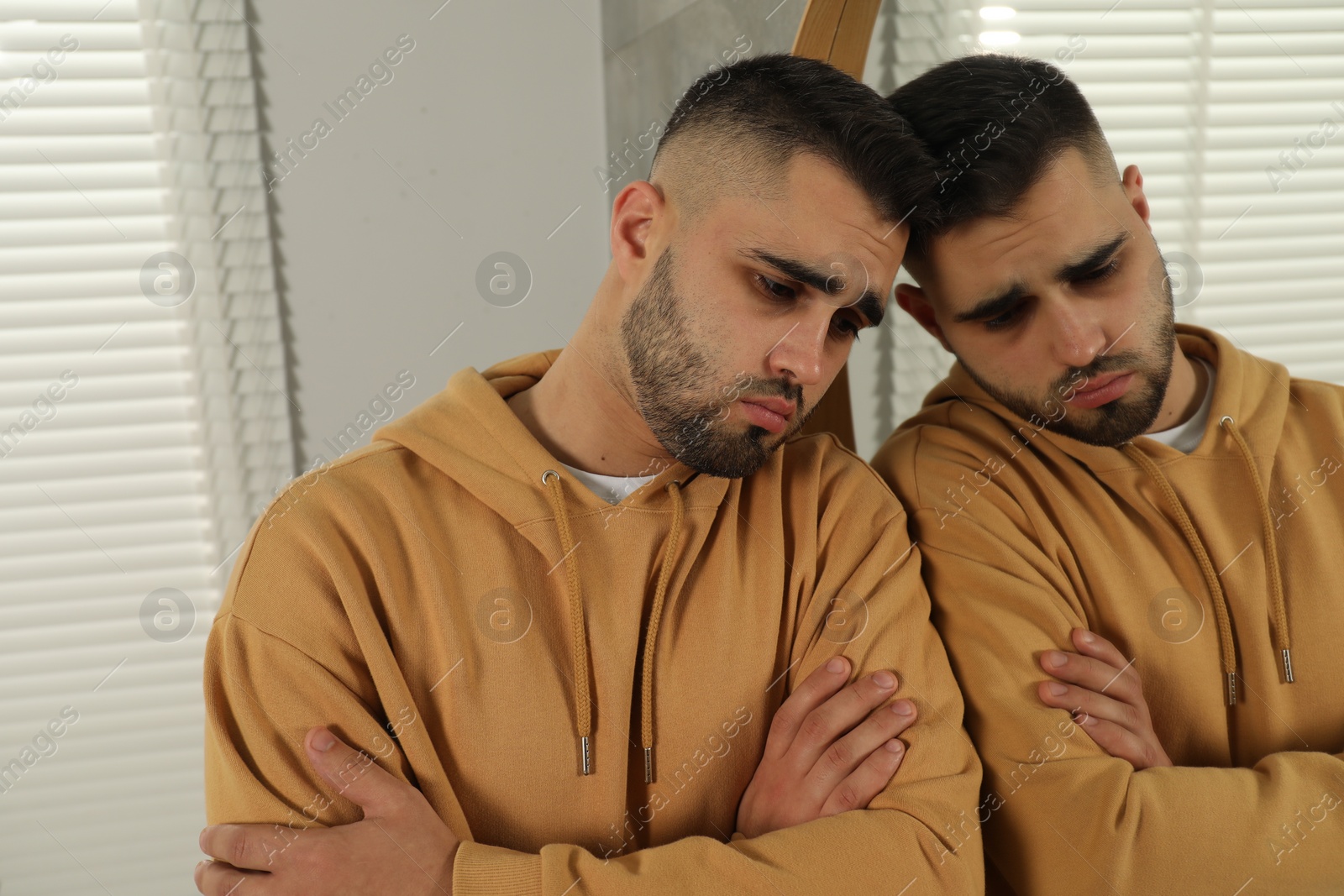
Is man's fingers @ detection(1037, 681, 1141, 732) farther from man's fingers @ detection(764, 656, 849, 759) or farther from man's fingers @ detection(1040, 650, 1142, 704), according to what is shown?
man's fingers @ detection(764, 656, 849, 759)

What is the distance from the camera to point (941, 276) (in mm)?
1243

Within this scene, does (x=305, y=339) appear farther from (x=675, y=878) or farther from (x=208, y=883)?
(x=675, y=878)

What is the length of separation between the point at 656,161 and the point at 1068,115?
533 millimetres

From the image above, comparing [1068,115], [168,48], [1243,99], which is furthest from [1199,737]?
[168,48]

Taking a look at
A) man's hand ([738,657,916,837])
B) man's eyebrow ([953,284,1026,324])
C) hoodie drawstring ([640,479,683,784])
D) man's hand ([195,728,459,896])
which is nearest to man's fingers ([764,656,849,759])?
man's hand ([738,657,916,837])

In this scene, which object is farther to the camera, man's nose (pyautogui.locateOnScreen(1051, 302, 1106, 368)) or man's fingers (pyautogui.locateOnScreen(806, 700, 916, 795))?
man's nose (pyautogui.locateOnScreen(1051, 302, 1106, 368))

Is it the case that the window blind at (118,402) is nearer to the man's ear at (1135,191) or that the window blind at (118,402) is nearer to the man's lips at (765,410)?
the man's lips at (765,410)

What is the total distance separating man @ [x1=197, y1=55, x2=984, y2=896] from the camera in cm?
94

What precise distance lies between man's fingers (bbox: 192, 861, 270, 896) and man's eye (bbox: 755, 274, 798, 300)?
801 millimetres

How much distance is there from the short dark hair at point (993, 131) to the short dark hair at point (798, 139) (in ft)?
0.18

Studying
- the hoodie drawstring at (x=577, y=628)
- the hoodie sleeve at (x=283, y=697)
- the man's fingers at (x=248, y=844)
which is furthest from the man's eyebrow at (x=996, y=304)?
the man's fingers at (x=248, y=844)

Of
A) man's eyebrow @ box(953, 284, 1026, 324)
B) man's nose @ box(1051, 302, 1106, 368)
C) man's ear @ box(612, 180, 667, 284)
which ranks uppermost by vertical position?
man's ear @ box(612, 180, 667, 284)

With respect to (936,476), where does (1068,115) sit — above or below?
above

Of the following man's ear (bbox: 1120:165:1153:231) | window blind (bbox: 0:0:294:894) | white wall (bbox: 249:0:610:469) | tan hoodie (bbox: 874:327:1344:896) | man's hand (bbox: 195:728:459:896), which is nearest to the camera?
man's hand (bbox: 195:728:459:896)
